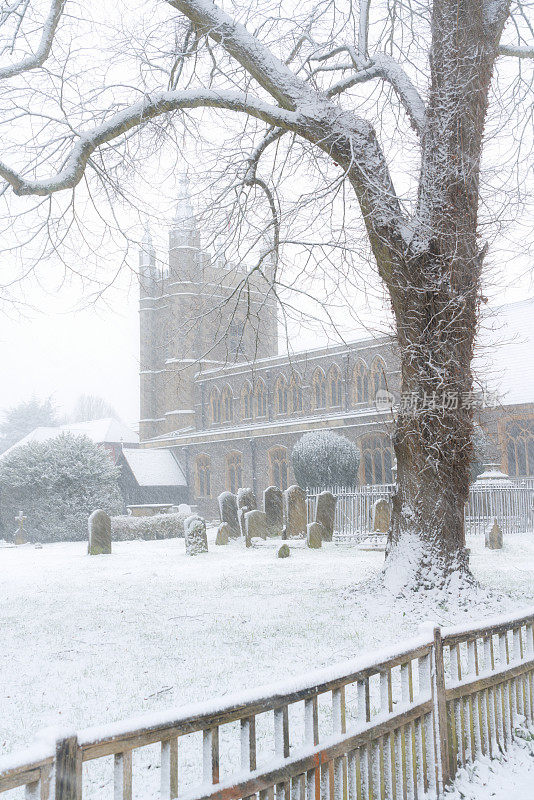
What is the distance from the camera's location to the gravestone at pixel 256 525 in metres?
16.5

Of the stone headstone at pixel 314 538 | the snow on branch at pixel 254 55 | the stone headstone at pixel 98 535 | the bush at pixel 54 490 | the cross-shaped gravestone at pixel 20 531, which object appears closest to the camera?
the snow on branch at pixel 254 55

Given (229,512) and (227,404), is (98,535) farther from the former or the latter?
(227,404)

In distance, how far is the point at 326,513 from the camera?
17.1 metres

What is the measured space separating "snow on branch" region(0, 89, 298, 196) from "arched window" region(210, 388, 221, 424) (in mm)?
32005

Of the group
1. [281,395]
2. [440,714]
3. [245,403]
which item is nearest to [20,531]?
[281,395]

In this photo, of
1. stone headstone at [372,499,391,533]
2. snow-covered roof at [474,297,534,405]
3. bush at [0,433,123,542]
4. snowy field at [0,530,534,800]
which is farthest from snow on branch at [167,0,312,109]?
snow-covered roof at [474,297,534,405]

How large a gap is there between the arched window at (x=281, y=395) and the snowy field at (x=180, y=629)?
23972mm

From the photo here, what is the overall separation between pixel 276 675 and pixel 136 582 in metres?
5.64

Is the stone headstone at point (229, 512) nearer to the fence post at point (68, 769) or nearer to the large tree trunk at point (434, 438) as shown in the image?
the large tree trunk at point (434, 438)

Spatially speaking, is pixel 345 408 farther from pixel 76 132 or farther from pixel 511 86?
pixel 76 132

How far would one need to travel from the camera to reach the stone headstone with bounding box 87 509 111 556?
15.7 meters

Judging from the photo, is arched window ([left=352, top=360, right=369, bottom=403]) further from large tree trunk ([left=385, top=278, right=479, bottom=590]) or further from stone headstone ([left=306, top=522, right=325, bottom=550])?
large tree trunk ([left=385, top=278, right=479, bottom=590])

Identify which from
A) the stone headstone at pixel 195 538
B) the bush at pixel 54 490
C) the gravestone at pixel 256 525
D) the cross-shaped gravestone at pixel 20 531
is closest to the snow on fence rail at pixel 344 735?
the stone headstone at pixel 195 538

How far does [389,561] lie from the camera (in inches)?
304
